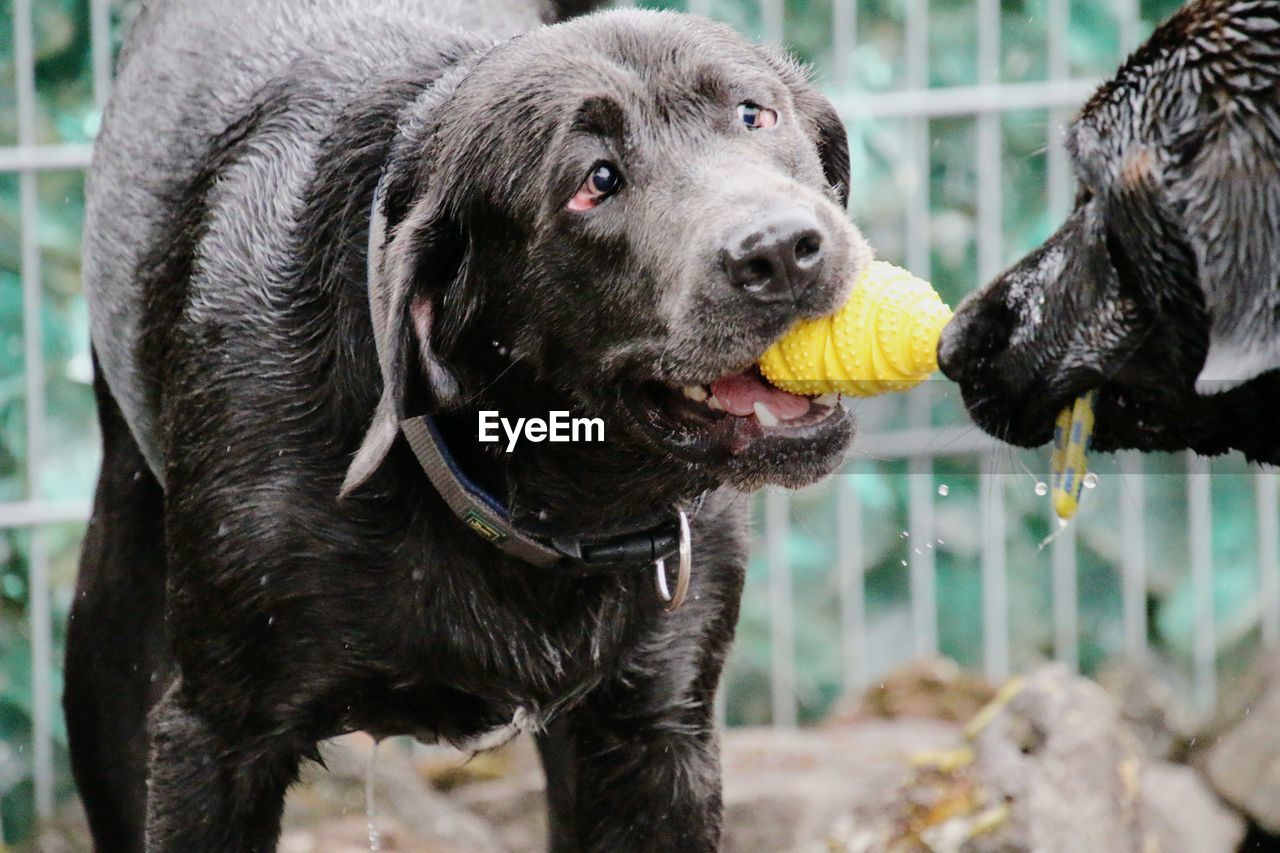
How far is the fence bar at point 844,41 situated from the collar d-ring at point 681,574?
117 inches

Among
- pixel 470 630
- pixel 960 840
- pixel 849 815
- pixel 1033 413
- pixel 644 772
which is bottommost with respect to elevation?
pixel 849 815

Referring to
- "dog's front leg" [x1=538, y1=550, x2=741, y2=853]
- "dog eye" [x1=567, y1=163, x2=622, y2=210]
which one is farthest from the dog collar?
"dog eye" [x1=567, y1=163, x2=622, y2=210]

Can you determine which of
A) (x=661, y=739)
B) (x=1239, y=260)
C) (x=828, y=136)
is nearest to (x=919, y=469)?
(x=828, y=136)

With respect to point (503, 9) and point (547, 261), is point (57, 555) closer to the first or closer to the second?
point (503, 9)

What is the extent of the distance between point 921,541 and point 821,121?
2.76 meters

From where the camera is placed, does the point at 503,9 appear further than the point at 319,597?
Yes

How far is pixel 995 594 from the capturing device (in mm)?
6809

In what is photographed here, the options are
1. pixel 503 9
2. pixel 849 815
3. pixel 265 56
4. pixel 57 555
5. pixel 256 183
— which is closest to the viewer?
pixel 256 183

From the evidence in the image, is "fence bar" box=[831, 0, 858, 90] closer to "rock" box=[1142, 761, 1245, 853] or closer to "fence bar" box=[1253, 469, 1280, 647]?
"fence bar" box=[1253, 469, 1280, 647]

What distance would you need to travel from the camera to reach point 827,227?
3561mm

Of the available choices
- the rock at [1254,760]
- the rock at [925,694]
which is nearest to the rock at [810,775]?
the rock at [925,694]

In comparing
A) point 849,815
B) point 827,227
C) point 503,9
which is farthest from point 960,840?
point 503,9

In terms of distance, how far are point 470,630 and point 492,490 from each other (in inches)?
11.3

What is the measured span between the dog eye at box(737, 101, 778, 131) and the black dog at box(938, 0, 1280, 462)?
0.56 meters
